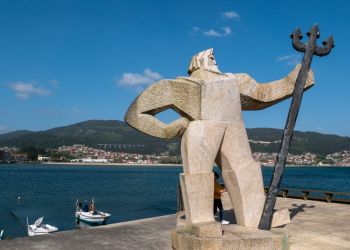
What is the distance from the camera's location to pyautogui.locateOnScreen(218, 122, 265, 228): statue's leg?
22.8 ft

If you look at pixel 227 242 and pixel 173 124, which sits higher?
pixel 173 124

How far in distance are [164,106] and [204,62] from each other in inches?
43.0

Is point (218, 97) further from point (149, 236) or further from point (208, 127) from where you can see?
point (149, 236)

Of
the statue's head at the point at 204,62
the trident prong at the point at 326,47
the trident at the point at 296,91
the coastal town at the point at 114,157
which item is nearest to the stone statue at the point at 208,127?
the statue's head at the point at 204,62

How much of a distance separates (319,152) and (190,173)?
177m

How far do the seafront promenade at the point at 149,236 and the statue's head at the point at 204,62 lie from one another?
3.86 m

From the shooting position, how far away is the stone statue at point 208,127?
6.62 meters

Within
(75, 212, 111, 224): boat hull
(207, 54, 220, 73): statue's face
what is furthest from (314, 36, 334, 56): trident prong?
(75, 212, 111, 224): boat hull

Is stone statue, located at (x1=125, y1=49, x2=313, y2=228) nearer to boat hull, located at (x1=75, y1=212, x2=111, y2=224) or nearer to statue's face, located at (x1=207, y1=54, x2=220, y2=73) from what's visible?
statue's face, located at (x1=207, y1=54, x2=220, y2=73)

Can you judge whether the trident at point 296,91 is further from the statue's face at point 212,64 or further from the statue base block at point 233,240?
the statue's face at point 212,64

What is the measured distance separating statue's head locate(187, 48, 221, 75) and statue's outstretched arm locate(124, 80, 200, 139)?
1.75 feet

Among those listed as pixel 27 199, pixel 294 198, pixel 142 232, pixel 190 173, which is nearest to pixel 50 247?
pixel 142 232

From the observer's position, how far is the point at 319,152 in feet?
568

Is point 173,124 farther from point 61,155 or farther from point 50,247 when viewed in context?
point 61,155
